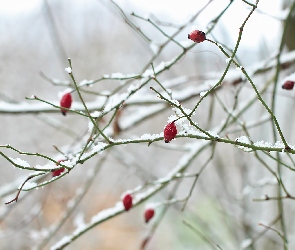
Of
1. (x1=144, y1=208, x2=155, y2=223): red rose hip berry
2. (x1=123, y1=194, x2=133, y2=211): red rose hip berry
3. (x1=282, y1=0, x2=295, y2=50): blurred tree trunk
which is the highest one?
(x1=282, y1=0, x2=295, y2=50): blurred tree trunk

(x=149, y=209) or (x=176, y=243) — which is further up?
(x=176, y=243)

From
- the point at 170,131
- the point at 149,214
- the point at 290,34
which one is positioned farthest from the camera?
the point at 290,34

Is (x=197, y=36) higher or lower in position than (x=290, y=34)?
lower

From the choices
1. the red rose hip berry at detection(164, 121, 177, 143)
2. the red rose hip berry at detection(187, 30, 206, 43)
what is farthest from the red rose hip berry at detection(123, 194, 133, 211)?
the red rose hip berry at detection(187, 30, 206, 43)

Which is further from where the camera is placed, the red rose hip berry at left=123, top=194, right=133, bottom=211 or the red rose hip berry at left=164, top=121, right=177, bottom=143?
the red rose hip berry at left=123, top=194, right=133, bottom=211

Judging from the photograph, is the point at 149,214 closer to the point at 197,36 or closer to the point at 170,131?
the point at 170,131

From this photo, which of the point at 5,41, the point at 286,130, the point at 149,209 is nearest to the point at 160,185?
the point at 149,209

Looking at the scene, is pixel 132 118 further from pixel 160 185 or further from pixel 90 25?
pixel 90 25

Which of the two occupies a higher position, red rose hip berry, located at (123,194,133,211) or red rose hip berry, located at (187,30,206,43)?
red rose hip berry, located at (187,30,206,43)

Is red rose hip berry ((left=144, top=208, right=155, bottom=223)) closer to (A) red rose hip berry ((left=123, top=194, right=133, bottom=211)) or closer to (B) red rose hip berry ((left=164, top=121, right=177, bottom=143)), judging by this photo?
(A) red rose hip berry ((left=123, top=194, right=133, bottom=211))

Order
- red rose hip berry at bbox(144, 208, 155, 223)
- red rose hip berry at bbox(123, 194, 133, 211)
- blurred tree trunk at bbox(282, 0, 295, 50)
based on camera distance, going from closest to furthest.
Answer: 1. red rose hip berry at bbox(123, 194, 133, 211)
2. red rose hip berry at bbox(144, 208, 155, 223)
3. blurred tree trunk at bbox(282, 0, 295, 50)

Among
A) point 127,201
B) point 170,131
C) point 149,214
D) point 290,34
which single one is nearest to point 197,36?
point 170,131
